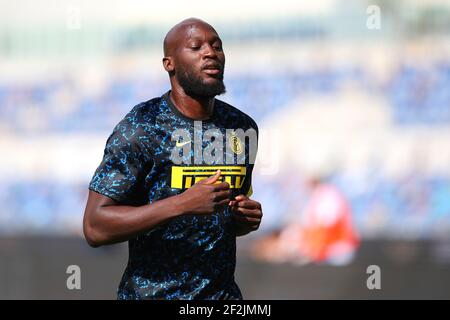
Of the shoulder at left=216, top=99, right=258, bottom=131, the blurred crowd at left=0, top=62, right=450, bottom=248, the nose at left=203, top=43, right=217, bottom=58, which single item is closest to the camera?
the nose at left=203, top=43, right=217, bottom=58

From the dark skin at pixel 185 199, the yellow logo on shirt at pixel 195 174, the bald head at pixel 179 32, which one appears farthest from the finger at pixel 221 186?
the bald head at pixel 179 32

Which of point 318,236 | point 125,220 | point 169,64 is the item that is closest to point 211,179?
point 125,220

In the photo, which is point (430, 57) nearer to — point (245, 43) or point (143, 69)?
point (245, 43)

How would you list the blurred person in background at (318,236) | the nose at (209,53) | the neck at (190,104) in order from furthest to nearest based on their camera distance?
the blurred person in background at (318,236) → the neck at (190,104) → the nose at (209,53)

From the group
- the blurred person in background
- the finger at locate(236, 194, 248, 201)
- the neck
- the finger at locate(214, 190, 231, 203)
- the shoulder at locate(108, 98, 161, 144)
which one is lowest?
the blurred person in background

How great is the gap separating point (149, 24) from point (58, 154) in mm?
2013

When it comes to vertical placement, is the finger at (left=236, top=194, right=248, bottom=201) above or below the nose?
below

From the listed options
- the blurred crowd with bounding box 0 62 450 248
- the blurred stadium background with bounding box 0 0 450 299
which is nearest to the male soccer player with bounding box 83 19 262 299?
the blurred stadium background with bounding box 0 0 450 299

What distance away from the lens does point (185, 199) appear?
10.2 feet

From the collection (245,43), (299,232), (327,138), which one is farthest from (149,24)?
(299,232)

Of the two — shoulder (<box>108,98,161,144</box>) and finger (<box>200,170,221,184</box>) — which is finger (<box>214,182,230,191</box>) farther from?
shoulder (<box>108,98,161,144</box>)

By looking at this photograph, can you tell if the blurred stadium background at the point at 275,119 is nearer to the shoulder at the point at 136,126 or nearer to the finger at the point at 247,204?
the finger at the point at 247,204

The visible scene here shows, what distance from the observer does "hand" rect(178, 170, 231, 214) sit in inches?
121

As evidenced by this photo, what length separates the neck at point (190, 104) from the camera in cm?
345
